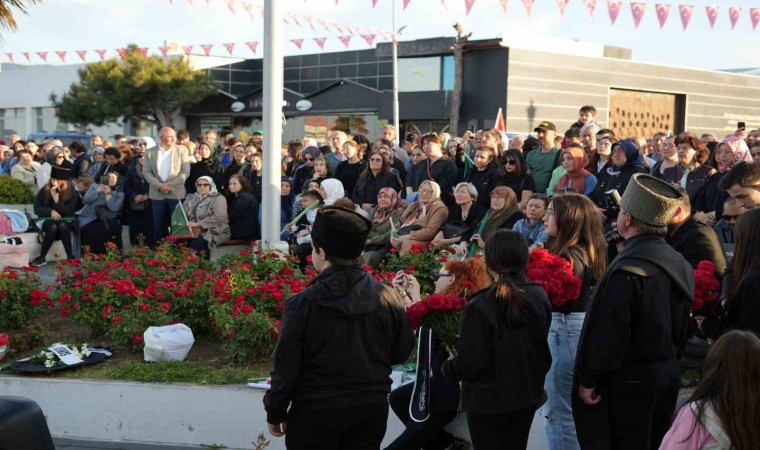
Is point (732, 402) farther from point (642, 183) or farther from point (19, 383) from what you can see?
point (19, 383)

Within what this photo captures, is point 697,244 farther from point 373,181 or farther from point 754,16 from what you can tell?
point 754,16

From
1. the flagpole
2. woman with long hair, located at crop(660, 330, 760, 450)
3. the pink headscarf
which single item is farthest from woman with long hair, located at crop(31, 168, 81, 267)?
woman with long hair, located at crop(660, 330, 760, 450)

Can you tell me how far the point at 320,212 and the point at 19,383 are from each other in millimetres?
4056

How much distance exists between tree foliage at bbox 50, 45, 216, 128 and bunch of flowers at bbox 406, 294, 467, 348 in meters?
47.0

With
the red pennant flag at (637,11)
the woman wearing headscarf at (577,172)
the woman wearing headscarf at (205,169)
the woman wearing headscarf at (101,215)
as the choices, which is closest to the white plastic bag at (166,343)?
the woman wearing headscarf at (577,172)

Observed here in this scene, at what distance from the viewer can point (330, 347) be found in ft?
13.2

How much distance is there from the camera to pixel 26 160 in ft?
53.9

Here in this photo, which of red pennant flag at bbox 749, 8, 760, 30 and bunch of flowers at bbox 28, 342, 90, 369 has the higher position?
red pennant flag at bbox 749, 8, 760, 30

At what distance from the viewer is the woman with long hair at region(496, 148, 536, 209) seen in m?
10.5

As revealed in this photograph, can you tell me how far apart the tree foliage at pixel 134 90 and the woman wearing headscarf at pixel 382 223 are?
41133mm

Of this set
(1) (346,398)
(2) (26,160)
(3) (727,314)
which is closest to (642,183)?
(3) (727,314)

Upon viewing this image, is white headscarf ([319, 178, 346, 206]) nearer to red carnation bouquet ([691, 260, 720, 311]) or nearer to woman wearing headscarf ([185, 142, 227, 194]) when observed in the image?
woman wearing headscarf ([185, 142, 227, 194])

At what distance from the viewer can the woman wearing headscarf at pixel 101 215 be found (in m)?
14.0

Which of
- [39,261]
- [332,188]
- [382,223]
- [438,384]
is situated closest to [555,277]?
[438,384]
